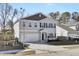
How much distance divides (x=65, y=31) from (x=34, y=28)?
426 mm

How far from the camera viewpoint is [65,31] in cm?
587

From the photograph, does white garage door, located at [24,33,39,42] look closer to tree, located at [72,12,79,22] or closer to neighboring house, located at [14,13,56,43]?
neighboring house, located at [14,13,56,43]

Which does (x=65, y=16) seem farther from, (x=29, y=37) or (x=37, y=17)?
(x=29, y=37)

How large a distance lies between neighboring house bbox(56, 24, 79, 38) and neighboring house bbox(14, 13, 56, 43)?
58 mm

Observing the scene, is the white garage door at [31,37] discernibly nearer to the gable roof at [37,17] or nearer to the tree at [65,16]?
the gable roof at [37,17]

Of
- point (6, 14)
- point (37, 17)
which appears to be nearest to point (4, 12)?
point (6, 14)

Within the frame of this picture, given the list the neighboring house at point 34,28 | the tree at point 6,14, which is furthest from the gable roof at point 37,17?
the tree at point 6,14

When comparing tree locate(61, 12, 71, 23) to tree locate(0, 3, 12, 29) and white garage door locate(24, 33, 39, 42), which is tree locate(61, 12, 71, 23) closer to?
white garage door locate(24, 33, 39, 42)

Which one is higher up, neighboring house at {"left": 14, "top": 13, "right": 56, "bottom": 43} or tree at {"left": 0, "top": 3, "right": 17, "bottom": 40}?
tree at {"left": 0, "top": 3, "right": 17, "bottom": 40}

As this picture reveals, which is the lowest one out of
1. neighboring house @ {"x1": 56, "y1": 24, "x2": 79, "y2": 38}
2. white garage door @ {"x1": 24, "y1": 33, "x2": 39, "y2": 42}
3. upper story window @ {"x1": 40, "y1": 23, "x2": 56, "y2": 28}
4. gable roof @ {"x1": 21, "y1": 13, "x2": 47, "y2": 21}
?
white garage door @ {"x1": 24, "y1": 33, "x2": 39, "y2": 42}

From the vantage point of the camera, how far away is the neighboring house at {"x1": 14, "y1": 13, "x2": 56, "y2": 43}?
5.83 metres

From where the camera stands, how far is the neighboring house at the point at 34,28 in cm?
583

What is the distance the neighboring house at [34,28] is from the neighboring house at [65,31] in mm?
58

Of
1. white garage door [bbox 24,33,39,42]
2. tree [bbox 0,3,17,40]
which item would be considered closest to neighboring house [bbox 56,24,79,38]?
white garage door [bbox 24,33,39,42]
